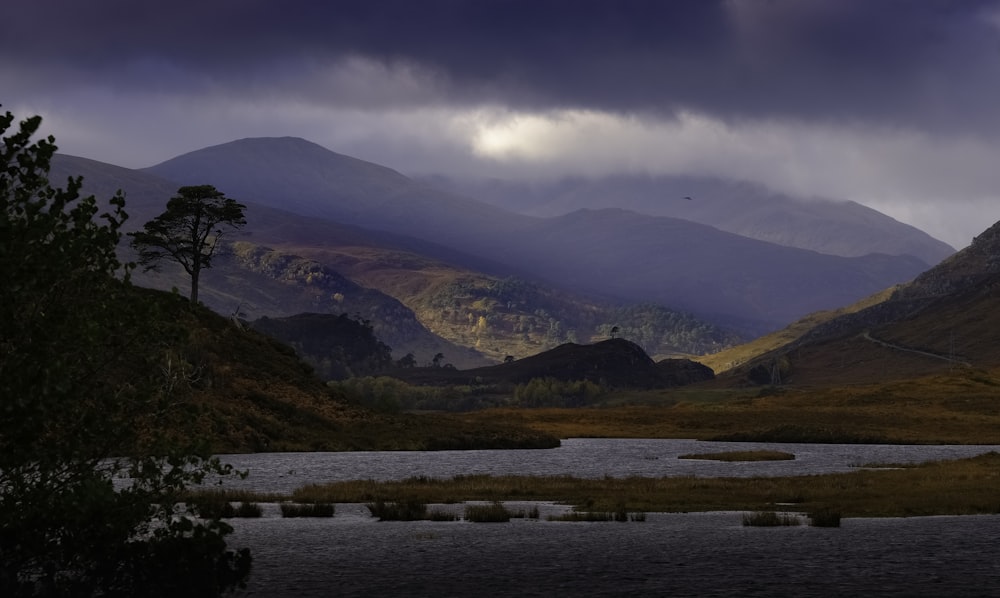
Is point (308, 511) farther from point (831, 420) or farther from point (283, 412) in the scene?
point (831, 420)

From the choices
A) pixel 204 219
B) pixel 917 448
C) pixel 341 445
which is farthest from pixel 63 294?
pixel 204 219

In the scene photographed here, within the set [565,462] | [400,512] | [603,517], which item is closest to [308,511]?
[400,512]

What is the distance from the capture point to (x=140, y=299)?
97.2 feet

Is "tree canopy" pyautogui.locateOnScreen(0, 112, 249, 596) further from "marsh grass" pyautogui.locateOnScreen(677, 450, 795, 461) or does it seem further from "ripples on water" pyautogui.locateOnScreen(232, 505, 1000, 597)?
"marsh grass" pyautogui.locateOnScreen(677, 450, 795, 461)

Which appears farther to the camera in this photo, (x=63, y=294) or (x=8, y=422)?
(x=63, y=294)

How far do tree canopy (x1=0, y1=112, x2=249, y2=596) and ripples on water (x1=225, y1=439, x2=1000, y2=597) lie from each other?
138 inches

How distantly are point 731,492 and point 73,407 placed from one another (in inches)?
1778

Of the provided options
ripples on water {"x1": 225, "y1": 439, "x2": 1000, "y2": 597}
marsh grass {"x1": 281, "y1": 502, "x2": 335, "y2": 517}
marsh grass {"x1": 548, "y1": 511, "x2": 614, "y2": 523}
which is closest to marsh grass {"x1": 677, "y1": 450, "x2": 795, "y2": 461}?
ripples on water {"x1": 225, "y1": 439, "x2": 1000, "y2": 597}

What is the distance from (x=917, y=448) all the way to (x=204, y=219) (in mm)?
92521

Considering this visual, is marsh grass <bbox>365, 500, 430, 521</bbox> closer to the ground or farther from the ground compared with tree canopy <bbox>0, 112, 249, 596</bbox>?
closer to the ground

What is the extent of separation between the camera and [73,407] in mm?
27766

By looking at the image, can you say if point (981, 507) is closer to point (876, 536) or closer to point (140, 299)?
point (876, 536)

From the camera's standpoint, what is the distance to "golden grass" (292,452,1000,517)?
184 feet

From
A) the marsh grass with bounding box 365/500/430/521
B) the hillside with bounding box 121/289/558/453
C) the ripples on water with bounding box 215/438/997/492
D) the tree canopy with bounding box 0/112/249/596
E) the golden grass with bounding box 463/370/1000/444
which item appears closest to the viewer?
the tree canopy with bounding box 0/112/249/596
